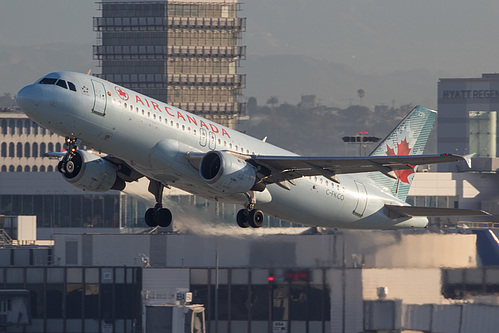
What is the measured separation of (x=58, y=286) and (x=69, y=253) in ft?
14.4

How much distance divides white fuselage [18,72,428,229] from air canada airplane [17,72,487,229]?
0.05 m

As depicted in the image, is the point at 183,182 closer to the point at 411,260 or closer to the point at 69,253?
the point at 411,260

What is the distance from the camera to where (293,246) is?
71.9 metres

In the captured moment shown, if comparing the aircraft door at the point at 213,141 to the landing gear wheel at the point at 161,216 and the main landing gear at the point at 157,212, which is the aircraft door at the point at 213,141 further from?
the landing gear wheel at the point at 161,216

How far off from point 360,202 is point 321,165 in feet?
26.4

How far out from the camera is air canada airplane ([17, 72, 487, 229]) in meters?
49.8

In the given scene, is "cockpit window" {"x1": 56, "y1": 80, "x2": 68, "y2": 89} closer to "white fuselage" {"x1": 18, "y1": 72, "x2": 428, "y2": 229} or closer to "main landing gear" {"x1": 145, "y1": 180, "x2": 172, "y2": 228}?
"white fuselage" {"x1": 18, "y1": 72, "x2": 428, "y2": 229}

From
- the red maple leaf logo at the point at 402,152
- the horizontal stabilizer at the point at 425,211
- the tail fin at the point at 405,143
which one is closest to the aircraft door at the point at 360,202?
the horizontal stabilizer at the point at 425,211

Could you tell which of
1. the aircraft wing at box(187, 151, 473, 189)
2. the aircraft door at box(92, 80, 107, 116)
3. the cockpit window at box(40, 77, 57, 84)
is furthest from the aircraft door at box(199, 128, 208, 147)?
the cockpit window at box(40, 77, 57, 84)

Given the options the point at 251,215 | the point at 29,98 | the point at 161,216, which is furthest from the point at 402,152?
the point at 29,98

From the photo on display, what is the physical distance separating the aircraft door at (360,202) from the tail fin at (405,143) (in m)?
2.68

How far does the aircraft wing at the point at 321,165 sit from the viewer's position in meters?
53.4

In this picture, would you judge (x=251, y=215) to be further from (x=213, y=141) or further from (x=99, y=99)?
(x=99, y=99)

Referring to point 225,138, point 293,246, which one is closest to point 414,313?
point 293,246
